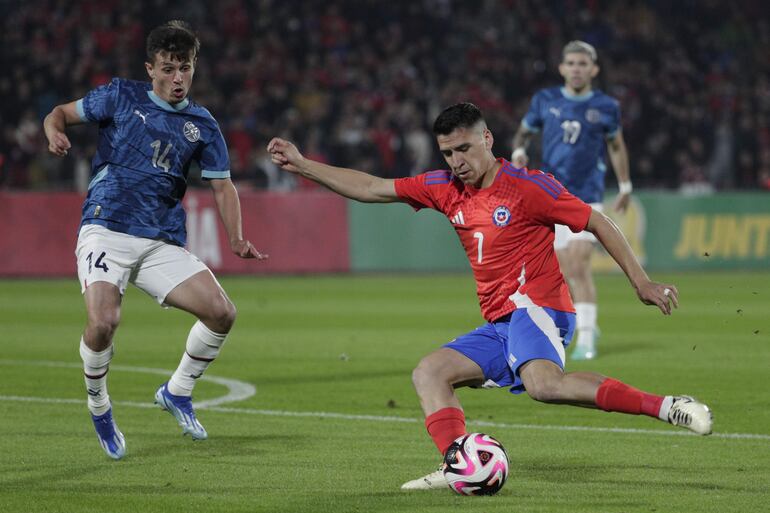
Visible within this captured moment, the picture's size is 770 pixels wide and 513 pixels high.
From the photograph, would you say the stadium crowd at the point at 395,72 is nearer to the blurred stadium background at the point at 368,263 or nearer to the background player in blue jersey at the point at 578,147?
the blurred stadium background at the point at 368,263

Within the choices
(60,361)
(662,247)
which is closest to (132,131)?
(60,361)

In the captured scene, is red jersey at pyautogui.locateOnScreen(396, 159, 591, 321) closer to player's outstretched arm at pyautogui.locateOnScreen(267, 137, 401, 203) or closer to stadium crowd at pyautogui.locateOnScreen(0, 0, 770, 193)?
player's outstretched arm at pyautogui.locateOnScreen(267, 137, 401, 203)

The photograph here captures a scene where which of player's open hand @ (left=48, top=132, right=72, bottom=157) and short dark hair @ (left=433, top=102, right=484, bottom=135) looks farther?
player's open hand @ (left=48, top=132, right=72, bottom=157)

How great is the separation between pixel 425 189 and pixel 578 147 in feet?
18.4

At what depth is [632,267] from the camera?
20.3ft

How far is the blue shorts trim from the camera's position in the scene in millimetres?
6348

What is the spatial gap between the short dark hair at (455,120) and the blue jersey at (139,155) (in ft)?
6.33

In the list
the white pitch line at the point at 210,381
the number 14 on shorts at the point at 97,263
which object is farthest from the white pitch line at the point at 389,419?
the number 14 on shorts at the point at 97,263

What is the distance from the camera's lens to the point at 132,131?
766 centimetres

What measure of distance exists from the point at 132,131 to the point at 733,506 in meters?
3.82

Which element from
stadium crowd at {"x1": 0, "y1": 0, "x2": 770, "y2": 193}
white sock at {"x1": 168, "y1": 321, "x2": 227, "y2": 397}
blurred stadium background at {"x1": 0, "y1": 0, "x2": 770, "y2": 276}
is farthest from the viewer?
stadium crowd at {"x1": 0, "y1": 0, "x2": 770, "y2": 193}

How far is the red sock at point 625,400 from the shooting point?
586cm

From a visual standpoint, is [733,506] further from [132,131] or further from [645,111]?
[645,111]

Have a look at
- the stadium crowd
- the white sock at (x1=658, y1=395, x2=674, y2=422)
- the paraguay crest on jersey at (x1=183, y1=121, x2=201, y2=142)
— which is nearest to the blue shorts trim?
the white sock at (x1=658, y1=395, x2=674, y2=422)
